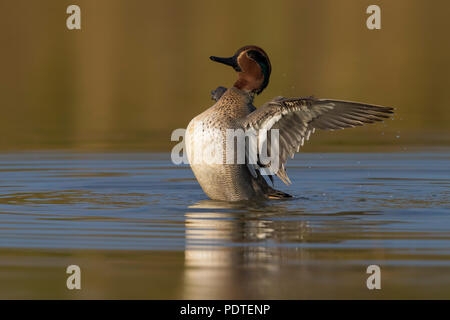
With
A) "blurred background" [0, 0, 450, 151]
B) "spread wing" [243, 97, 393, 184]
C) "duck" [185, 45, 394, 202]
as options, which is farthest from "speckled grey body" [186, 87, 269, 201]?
"blurred background" [0, 0, 450, 151]

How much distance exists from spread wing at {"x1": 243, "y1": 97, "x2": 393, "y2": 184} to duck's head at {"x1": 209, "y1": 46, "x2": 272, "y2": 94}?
0.56 meters

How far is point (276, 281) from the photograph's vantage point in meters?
6.30

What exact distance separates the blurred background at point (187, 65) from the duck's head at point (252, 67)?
183 inches

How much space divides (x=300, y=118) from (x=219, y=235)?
2.02 meters

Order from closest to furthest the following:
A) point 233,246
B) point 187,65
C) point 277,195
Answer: point 233,246 < point 277,195 < point 187,65

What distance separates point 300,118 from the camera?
9.51 m

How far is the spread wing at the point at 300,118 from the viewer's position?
9297mm

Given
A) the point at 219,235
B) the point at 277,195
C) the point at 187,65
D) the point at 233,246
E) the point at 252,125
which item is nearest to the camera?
the point at 233,246

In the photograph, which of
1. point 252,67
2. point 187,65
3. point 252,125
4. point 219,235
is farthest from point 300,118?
point 187,65

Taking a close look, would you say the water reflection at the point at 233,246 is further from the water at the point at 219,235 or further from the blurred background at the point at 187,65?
the blurred background at the point at 187,65

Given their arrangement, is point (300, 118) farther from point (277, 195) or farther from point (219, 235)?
point (219, 235)

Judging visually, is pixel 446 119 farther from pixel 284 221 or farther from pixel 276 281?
pixel 276 281

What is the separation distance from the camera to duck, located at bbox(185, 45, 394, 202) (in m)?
9.38

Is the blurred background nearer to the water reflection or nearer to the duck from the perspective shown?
the duck
